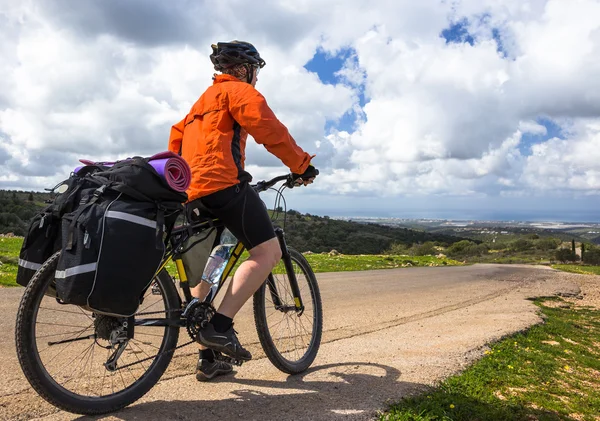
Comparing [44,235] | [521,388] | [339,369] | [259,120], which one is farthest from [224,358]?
[521,388]

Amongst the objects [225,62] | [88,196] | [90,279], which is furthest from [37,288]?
[225,62]

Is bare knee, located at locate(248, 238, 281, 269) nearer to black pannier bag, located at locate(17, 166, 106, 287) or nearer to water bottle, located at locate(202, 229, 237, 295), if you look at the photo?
water bottle, located at locate(202, 229, 237, 295)

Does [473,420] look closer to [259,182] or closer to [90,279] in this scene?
[259,182]

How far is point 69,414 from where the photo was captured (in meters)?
2.88

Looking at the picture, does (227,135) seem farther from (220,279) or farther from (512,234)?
(512,234)

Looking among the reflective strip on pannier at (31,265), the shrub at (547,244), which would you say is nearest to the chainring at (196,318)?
the reflective strip on pannier at (31,265)

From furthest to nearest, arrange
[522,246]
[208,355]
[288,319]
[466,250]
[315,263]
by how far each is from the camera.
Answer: [522,246] → [466,250] → [315,263] → [288,319] → [208,355]

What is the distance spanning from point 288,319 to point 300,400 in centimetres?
105

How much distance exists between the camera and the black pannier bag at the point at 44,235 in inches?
110

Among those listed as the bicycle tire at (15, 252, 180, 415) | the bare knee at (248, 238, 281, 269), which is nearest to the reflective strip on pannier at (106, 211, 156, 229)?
the bicycle tire at (15, 252, 180, 415)

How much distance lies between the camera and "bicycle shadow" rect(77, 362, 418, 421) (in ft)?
9.83

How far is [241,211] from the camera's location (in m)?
3.39

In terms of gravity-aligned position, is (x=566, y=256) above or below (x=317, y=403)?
below

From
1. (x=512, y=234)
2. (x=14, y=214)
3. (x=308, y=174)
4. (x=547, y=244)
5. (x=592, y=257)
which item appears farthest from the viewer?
(x=512, y=234)
